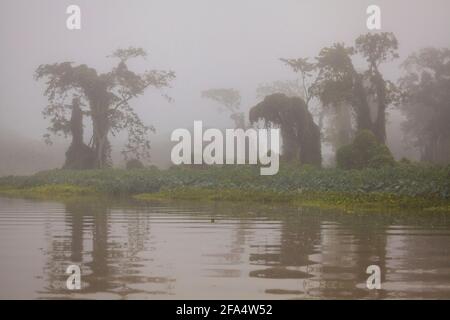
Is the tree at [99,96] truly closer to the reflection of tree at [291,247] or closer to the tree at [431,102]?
the tree at [431,102]

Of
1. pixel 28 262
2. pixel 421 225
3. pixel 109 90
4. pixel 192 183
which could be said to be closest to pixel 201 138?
pixel 109 90

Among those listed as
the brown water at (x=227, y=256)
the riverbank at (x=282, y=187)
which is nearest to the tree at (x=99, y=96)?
the riverbank at (x=282, y=187)

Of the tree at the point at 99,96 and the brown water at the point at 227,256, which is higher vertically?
the tree at the point at 99,96

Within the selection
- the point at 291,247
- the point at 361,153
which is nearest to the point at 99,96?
the point at 361,153

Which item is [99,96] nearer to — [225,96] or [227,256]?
[225,96]

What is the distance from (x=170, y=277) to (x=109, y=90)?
42519 mm

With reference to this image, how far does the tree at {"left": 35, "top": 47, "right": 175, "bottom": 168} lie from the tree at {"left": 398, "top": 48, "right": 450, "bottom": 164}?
22.6 m

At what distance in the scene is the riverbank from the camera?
58.7 ft

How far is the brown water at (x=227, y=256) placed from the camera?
6227 mm

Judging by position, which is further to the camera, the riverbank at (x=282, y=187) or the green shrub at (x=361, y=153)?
the green shrub at (x=361, y=153)

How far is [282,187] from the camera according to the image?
76.9 ft

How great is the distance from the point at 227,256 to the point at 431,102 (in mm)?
45016

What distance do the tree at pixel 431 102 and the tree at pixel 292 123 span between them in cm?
1181

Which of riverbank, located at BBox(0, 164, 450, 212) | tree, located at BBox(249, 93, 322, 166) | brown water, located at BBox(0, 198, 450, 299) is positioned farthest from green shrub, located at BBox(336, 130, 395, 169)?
brown water, located at BBox(0, 198, 450, 299)
